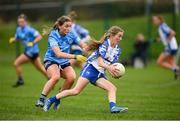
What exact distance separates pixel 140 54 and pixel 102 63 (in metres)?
18.2

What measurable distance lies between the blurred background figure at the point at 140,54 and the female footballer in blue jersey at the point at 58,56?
55.3ft

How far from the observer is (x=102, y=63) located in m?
12.2

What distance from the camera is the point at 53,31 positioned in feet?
43.0

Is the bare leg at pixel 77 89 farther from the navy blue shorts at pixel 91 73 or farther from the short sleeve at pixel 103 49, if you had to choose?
the short sleeve at pixel 103 49

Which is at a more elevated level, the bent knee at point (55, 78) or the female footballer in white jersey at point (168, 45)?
the female footballer in white jersey at point (168, 45)

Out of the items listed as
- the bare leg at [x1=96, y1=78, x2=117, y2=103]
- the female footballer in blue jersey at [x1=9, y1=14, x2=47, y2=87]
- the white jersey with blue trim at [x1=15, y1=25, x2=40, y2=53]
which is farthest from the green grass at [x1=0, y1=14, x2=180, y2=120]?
the white jersey with blue trim at [x1=15, y1=25, x2=40, y2=53]

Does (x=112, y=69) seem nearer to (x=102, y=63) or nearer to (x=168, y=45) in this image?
(x=102, y=63)

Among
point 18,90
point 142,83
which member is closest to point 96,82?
point 18,90

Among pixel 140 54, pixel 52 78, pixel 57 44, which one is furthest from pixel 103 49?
pixel 140 54

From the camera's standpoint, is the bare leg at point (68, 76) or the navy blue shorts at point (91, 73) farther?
the bare leg at point (68, 76)

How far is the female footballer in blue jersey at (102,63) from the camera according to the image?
1230 cm

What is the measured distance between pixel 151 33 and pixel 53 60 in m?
19.8

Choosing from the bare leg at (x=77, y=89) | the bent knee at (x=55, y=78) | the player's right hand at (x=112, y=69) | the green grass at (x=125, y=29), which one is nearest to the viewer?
the player's right hand at (x=112, y=69)

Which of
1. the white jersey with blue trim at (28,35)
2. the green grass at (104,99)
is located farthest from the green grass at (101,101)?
the white jersey with blue trim at (28,35)
